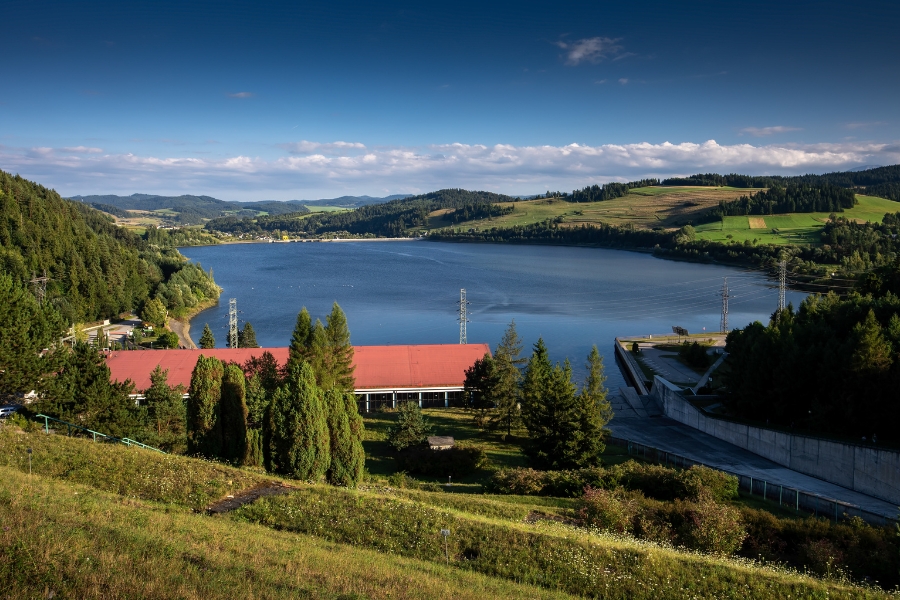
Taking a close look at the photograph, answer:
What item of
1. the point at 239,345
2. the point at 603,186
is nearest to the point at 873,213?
the point at 603,186

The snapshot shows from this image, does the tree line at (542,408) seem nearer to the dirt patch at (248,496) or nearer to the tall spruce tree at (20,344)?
the dirt patch at (248,496)

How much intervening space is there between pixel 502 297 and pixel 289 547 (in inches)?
2383

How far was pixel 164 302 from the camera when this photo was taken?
192ft

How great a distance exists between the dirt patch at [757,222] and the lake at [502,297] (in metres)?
19.6

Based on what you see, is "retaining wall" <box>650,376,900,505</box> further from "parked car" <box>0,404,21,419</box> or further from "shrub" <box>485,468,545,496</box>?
"parked car" <box>0,404,21,419</box>

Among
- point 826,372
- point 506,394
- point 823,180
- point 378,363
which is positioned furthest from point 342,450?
point 823,180

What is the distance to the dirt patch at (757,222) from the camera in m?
110

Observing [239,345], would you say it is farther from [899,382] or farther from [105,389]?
[899,382]

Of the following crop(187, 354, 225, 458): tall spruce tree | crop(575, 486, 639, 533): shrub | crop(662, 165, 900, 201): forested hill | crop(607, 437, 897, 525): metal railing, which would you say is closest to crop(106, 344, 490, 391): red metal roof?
crop(607, 437, 897, 525): metal railing

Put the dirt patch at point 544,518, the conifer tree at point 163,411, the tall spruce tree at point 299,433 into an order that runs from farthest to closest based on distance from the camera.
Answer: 1. the conifer tree at point 163,411
2. the tall spruce tree at point 299,433
3. the dirt patch at point 544,518

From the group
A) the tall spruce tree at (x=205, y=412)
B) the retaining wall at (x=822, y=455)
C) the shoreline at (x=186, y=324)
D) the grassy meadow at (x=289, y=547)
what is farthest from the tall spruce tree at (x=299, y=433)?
the shoreline at (x=186, y=324)

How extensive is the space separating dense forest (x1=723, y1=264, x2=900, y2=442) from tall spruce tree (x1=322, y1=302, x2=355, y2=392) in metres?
16.9

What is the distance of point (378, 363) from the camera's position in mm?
32406

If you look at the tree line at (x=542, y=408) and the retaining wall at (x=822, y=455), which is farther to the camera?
the tree line at (x=542, y=408)
